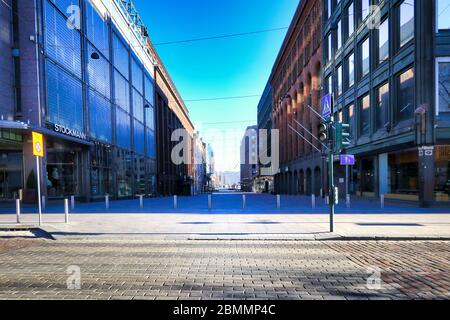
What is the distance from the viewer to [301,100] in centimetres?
4159

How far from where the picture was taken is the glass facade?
21.3 meters

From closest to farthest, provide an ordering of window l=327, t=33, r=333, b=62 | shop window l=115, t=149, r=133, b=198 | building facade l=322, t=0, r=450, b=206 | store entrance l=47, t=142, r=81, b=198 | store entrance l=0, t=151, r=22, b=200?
building facade l=322, t=0, r=450, b=206 → store entrance l=0, t=151, r=22, b=200 → store entrance l=47, t=142, r=81, b=198 → window l=327, t=33, r=333, b=62 → shop window l=115, t=149, r=133, b=198

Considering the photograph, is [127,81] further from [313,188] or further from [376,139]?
[376,139]

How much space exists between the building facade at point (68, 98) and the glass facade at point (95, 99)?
0.25ft

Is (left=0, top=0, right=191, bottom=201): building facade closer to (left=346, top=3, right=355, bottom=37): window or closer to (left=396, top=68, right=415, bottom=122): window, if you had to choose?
(left=346, top=3, right=355, bottom=37): window

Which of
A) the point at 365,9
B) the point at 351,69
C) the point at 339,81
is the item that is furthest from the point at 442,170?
the point at 339,81

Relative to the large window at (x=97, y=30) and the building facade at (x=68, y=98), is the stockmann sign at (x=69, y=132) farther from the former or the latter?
the large window at (x=97, y=30)

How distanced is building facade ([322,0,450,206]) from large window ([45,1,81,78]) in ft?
75.0

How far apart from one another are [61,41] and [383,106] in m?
23.9

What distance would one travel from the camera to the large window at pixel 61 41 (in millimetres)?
20406

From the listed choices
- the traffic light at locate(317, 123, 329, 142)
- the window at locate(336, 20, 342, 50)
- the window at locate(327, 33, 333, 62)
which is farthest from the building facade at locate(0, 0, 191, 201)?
the window at locate(327, 33, 333, 62)

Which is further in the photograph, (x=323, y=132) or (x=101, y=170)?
(x=101, y=170)

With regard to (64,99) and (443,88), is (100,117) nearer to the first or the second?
(64,99)

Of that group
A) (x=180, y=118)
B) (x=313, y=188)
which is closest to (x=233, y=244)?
(x=313, y=188)
